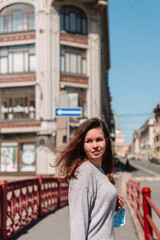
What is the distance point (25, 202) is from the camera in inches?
350

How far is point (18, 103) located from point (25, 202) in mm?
25242

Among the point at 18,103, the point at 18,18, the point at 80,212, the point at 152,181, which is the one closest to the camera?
the point at 80,212

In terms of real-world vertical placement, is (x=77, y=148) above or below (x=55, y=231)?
above

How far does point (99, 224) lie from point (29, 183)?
23.3ft

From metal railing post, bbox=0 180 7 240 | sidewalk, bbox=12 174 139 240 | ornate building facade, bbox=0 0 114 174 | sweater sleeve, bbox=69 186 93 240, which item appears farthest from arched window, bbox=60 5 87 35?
sweater sleeve, bbox=69 186 93 240

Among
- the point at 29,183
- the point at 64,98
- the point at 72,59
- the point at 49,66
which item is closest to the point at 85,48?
the point at 72,59

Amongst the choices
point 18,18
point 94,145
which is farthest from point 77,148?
point 18,18

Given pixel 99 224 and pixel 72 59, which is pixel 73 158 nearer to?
pixel 99 224

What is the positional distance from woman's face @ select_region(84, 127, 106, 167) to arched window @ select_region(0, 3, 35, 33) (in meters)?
32.5

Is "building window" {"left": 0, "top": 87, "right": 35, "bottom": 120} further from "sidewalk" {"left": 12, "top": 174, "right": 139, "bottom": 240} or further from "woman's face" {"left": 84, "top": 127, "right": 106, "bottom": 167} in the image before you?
"woman's face" {"left": 84, "top": 127, "right": 106, "bottom": 167}

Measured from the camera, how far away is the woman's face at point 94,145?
2748mm

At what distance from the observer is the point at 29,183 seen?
30.9 feet

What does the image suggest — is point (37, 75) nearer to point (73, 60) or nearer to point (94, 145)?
point (73, 60)

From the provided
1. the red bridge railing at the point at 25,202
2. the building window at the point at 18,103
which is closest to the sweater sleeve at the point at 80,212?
the red bridge railing at the point at 25,202
